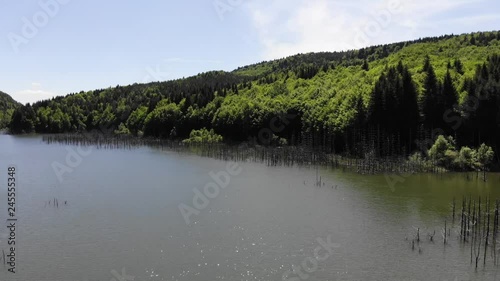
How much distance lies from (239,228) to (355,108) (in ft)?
161

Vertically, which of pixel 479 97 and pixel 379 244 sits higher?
pixel 479 97

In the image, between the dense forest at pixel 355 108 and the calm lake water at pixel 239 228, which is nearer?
the calm lake water at pixel 239 228

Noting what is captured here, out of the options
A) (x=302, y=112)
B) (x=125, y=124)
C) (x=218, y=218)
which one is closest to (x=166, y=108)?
(x=125, y=124)

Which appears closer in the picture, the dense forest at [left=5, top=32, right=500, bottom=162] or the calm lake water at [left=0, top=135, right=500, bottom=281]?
the calm lake water at [left=0, top=135, right=500, bottom=281]

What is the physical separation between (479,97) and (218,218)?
4690cm

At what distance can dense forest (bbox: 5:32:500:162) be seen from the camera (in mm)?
67875

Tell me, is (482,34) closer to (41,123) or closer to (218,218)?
(218,218)

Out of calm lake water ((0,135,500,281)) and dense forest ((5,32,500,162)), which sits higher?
dense forest ((5,32,500,162))

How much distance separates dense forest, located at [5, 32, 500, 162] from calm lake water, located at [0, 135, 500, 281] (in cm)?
1427

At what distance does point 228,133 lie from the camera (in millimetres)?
107500

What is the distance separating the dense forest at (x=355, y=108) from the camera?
6788 cm

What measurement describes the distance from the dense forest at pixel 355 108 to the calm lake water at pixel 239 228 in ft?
46.8

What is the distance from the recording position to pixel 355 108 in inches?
3027

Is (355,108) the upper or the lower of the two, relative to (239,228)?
upper
